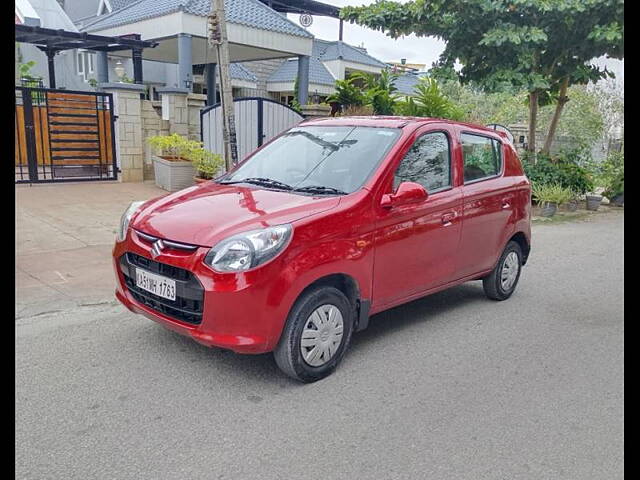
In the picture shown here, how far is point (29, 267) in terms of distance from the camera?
625 cm

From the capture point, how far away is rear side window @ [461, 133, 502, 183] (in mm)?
5156

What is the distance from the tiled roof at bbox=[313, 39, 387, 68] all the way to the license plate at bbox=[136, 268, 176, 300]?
25026 millimetres

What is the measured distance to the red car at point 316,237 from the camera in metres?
3.47

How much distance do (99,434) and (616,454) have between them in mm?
2891

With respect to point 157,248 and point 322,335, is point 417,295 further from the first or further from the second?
point 157,248

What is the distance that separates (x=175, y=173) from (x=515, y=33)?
725 cm

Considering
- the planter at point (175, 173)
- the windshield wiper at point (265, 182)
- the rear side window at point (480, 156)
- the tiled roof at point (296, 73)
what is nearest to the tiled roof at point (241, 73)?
the tiled roof at point (296, 73)

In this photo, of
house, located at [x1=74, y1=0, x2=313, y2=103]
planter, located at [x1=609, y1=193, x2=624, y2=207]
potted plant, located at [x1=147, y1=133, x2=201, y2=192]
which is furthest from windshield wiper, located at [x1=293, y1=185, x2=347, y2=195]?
planter, located at [x1=609, y1=193, x2=624, y2=207]

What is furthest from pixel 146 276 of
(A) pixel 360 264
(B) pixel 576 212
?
(B) pixel 576 212

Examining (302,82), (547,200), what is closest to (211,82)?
(302,82)

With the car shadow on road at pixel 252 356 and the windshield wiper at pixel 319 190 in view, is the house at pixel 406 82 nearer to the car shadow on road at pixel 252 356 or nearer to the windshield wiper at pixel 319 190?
the car shadow on road at pixel 252 356

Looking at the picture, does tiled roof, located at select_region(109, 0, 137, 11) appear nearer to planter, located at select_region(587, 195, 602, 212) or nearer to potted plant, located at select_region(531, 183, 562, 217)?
potted plant, located at select_region(531, 183, 562, 217)
